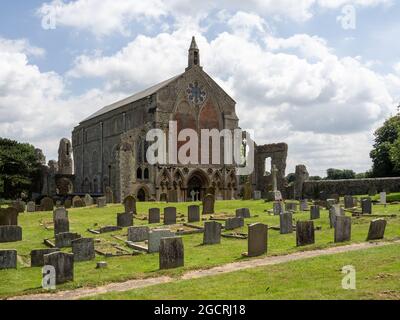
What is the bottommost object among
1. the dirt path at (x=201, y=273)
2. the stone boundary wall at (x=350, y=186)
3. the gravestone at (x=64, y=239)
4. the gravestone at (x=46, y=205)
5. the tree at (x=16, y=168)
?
the dirt path at (x=201, y=273)

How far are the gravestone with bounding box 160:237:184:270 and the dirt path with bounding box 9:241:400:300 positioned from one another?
31.7 inches

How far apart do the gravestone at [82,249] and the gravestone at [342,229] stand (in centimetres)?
797

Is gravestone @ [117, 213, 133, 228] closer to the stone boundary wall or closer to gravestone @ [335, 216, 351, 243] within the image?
gravestone @ [335, 216, 351, 243]

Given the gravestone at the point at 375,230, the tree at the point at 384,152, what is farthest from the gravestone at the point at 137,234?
the tree at the point at 384,152

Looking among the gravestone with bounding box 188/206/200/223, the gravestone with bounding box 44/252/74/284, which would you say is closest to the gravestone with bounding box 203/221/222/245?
the gravestone with bounding box 44/252/74/284

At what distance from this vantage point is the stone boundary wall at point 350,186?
42.5 m

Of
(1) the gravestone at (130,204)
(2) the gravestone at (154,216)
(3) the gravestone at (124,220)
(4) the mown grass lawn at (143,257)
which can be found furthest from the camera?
(1) the gravestone at (130,204)

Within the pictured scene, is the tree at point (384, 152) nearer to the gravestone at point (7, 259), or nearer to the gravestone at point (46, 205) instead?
the gravestone at point (46, 205)

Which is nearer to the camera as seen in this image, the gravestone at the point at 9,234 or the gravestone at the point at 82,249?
the gravestone at the point at 82,249

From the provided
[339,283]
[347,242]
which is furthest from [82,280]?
[347,242]

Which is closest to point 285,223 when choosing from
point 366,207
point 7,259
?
point 366,207

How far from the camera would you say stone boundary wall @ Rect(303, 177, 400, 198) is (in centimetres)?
4247

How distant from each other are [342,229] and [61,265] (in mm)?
9174

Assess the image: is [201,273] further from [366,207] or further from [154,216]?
[366,207]
